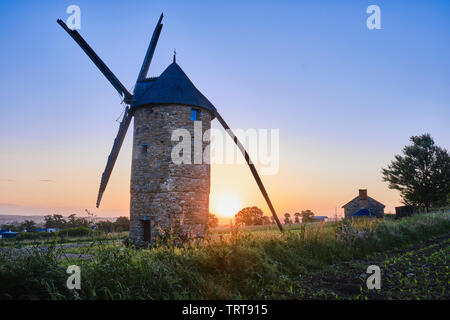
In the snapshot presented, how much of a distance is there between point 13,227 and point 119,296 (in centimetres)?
4396

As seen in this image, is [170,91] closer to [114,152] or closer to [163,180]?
[163,180]

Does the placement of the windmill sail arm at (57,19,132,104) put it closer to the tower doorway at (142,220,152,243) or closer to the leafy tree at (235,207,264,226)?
the tower doorway at (142,220,152,243)

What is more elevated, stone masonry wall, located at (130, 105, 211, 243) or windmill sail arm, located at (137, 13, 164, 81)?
windmill sail arm, located at (137, 13, 164, 81)

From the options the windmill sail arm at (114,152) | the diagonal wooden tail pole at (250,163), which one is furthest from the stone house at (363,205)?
the windmill sail arm at (114,152)

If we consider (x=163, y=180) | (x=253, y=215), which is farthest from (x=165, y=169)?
(x=253, y=215)

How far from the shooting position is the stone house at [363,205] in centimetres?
3672

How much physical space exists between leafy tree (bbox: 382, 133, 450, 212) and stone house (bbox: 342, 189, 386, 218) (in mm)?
4623

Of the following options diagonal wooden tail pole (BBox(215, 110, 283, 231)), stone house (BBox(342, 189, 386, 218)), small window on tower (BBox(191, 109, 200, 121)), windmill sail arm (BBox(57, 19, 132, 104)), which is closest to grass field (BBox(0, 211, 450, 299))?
small window on tower (BBox(191, 109, 200, 121))

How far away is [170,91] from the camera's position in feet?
45.0

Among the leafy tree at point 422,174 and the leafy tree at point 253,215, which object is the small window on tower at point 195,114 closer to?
the leafy tree at point 422,174

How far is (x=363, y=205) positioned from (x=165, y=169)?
31406mm

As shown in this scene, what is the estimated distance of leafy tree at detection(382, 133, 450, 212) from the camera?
29188 mm
